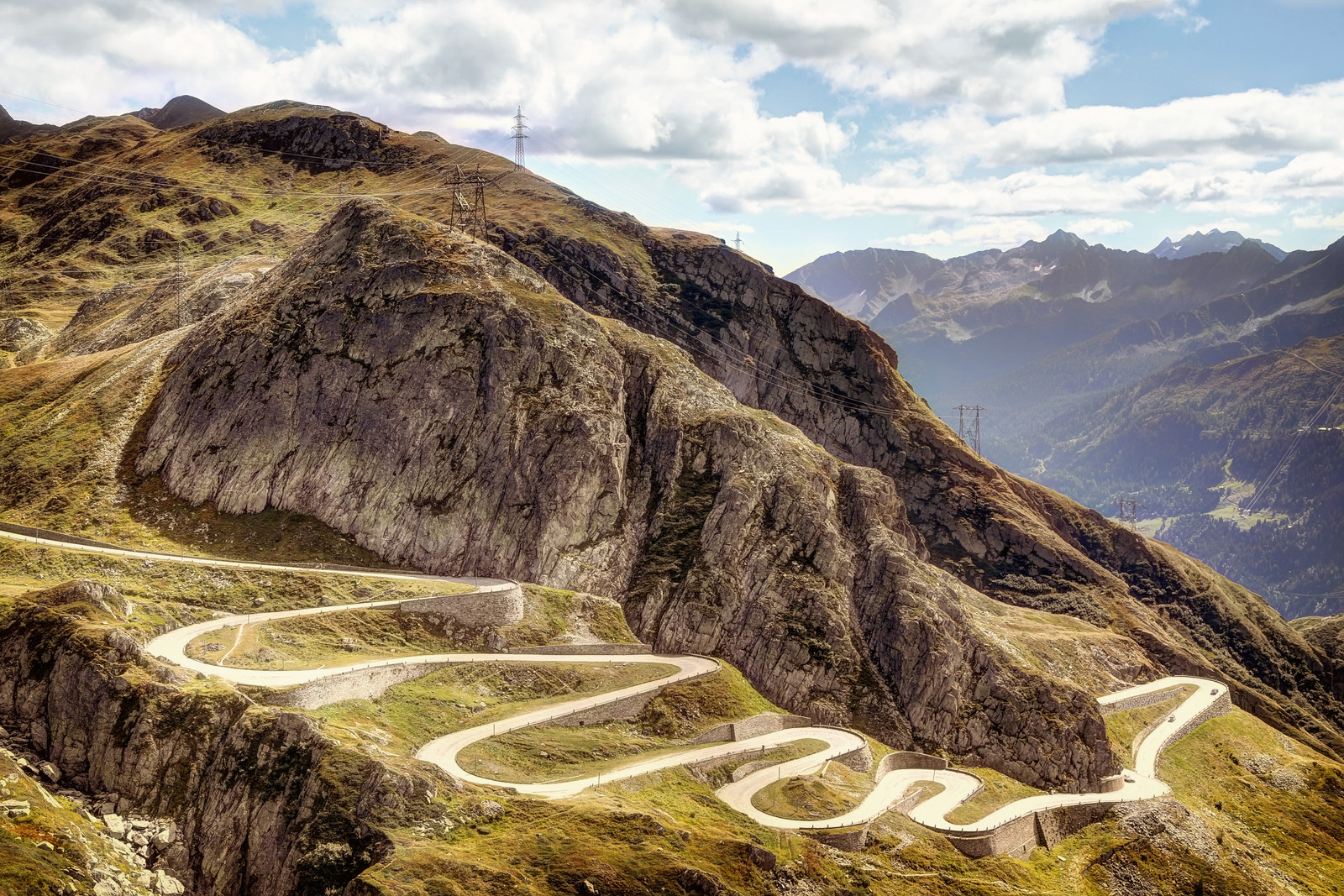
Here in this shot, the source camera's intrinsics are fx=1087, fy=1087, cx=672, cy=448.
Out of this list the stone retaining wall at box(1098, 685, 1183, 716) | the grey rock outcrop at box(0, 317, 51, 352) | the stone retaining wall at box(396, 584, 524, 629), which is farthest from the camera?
the grey rock outcrop at box(0, 317, 51, 352)

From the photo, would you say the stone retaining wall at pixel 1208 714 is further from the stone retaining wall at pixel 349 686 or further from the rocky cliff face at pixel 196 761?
the rocky cliff face at pixel 196 761

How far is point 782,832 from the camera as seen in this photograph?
82.1 m

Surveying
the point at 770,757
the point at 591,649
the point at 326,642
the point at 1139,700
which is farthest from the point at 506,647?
the point at 1139,700

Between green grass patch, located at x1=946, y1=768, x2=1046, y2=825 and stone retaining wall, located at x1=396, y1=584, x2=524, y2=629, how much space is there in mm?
46949

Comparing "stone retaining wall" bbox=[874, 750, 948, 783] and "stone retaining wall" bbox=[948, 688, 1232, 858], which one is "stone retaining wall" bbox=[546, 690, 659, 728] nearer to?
"stone retaining wall" bbox=[874, 750, 948, 783]

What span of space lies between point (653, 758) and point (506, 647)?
23.1 m

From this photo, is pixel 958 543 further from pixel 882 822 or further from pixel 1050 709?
pixel 882 822

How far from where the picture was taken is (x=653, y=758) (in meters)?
91.4

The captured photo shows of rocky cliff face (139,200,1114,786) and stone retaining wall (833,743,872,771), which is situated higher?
rocky cliff face (139,200,1114,786)

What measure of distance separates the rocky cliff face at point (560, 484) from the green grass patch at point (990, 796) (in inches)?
167

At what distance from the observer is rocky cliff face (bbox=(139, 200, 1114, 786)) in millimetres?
128375

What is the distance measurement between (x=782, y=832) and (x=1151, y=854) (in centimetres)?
4984

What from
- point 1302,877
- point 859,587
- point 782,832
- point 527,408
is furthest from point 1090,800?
point 527,408

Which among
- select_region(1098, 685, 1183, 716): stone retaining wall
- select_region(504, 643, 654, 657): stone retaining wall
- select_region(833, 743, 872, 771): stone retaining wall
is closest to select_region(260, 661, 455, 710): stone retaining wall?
select_region(504, 643, 654, 657): stone retaining wall
